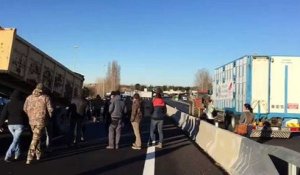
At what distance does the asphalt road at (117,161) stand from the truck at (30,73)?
192 cm

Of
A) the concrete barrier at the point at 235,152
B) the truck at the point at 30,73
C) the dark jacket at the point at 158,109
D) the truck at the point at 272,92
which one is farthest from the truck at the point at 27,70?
the truck at the point at 272,92

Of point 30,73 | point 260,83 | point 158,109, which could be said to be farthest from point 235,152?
point 260,83

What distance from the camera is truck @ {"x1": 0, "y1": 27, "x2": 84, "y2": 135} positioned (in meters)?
14.7

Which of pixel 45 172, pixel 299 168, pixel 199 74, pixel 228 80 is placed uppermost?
pixel 199 74

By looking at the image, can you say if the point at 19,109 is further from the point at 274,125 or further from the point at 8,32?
the point at 274,125

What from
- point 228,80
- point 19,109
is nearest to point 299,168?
point 19,109

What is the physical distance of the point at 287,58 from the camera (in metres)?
22.6

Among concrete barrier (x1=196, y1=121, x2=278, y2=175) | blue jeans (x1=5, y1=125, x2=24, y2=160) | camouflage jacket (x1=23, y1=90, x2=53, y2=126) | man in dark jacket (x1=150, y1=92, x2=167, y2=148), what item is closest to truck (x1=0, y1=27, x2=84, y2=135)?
camouflage jacket (x1=23, y1=90, x2=53, y2=126)

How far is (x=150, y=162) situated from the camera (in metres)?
13.3

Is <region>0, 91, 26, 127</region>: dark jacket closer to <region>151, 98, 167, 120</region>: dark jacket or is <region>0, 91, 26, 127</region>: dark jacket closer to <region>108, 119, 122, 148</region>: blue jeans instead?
<region>108, 119, 122, 148</region>: blue jeans

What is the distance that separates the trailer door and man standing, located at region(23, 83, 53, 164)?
11873 millimetres

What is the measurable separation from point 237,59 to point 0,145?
472 inches

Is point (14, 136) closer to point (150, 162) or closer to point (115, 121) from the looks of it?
point (150, 162)

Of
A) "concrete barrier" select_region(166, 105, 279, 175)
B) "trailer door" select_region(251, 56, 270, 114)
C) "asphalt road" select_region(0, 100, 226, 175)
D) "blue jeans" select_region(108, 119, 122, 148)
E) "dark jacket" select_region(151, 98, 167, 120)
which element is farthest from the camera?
"trailer door" select_region(251, 56, 270, 114)
